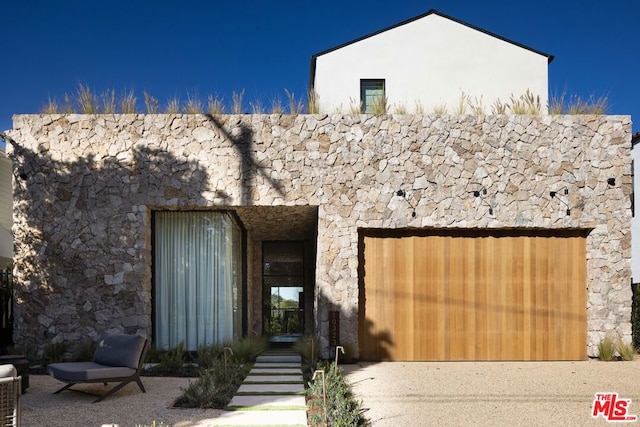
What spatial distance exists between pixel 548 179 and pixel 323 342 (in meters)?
5.17

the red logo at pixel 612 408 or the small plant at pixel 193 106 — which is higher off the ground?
the small plant at pixel 193 106

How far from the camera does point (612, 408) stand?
23.5ft

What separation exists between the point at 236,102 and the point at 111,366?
551 cm

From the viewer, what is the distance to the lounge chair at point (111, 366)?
24.9 ft

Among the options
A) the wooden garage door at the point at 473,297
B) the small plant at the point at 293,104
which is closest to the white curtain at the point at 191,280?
the small plant at the point at 293,104

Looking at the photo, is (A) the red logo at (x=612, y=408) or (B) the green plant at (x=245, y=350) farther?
(B) the green plant at (x=245, y=350)

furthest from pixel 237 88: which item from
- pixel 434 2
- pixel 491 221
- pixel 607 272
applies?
pixel 434 2

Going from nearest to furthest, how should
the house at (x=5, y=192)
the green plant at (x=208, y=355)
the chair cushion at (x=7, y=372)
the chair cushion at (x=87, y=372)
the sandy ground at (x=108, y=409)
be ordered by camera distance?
the chair cushion at (x=7, y=372) < the sandy ground at (x=108, y=409) < the chair cushion at (x=87, y=372) < the green plant at (x=208, y=355) < the house at (x=5, y=192)

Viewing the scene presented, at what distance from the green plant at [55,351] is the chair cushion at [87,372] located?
9.53ft

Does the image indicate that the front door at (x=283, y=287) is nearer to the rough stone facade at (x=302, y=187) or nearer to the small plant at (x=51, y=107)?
the rough stone facade at (x=302, y=187)

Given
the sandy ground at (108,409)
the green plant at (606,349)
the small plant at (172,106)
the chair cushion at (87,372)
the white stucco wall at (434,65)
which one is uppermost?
the white stucco wall at (434,65)

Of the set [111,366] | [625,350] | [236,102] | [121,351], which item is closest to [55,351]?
[111,366]

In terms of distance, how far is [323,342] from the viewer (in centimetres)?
1095

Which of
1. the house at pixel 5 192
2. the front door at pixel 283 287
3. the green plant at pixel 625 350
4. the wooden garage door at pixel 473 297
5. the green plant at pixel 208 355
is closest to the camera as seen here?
the green plant at pixel 208 355
